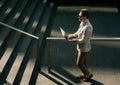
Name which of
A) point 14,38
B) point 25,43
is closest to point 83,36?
point 25,43

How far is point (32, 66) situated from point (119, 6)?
6.19m

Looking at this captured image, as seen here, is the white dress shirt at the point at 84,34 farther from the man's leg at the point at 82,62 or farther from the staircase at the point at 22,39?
the staircase at the point at 22,39

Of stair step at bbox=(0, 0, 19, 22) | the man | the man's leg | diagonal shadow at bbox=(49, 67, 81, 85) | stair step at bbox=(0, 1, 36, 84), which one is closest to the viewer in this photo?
the man

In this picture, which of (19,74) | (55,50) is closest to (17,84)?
(19,74)

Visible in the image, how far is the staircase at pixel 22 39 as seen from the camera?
7.86 meters

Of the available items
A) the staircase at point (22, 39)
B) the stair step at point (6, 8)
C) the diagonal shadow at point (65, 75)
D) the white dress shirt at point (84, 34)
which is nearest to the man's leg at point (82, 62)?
Answer: the white dress shirt at point (84, 34)

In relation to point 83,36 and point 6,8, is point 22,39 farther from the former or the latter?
point 83,36

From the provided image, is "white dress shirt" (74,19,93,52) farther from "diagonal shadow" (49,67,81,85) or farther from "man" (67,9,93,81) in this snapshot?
"diagonal shadow" (49,67,81,85)

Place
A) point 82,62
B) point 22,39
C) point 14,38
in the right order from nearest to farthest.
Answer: point 82,62 < point 14,38 < point 22,39

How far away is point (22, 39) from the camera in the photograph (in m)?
9.44

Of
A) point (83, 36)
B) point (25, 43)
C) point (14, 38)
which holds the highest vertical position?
point (83, 36)

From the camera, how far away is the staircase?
786 cm

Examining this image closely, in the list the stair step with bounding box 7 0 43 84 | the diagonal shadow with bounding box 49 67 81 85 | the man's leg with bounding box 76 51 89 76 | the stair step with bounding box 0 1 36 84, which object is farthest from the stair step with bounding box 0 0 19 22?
the man's leg with bounding box 76 51 89 76

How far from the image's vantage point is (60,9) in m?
12.8
